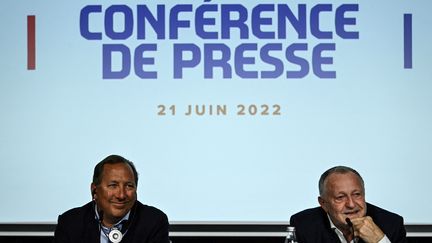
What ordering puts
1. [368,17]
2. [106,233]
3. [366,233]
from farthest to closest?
[368,17] < [106,233] < [366,233]

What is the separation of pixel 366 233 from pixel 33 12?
7.97 ft

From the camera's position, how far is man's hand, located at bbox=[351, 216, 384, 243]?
3104mm

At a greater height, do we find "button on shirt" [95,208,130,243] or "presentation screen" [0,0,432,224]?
"presentation screen" [0,0,432,224]

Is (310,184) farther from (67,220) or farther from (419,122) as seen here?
(67,220)

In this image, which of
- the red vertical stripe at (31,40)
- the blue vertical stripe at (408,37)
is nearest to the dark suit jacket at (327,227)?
the blue vertical stripe at (408,37)

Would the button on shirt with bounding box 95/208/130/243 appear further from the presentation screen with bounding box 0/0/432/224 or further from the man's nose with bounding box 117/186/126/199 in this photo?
the presentation screen with bounding box 0/0/432/224

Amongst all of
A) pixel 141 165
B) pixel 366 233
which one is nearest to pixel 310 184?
pixel 141 165

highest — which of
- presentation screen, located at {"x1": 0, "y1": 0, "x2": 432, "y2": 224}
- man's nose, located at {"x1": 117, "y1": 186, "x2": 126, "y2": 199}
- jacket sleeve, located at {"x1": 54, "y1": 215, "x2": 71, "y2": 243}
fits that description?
presentation screen, located at {"x1": 0, "y1": 0, "x2": 432, "y2": 224}

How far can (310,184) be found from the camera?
4500 millimetres

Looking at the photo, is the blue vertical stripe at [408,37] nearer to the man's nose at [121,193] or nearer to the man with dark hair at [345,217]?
the man with dark hair at [345,217]

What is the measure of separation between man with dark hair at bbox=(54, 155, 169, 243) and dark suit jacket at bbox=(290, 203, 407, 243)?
23.9 inches

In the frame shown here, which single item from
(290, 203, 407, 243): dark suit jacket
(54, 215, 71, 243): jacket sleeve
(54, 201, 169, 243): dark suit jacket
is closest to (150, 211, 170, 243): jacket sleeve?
(54, 201, 169, 243): dark suit jacket

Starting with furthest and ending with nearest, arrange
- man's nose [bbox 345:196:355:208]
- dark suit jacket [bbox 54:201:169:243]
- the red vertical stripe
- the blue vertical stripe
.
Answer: the red vertical stripe, the blue vertical stripe, dark suit jacket [bbox 54:201:169:243], man's nose [bbox 345:196:355:208]

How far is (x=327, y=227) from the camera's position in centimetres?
337
